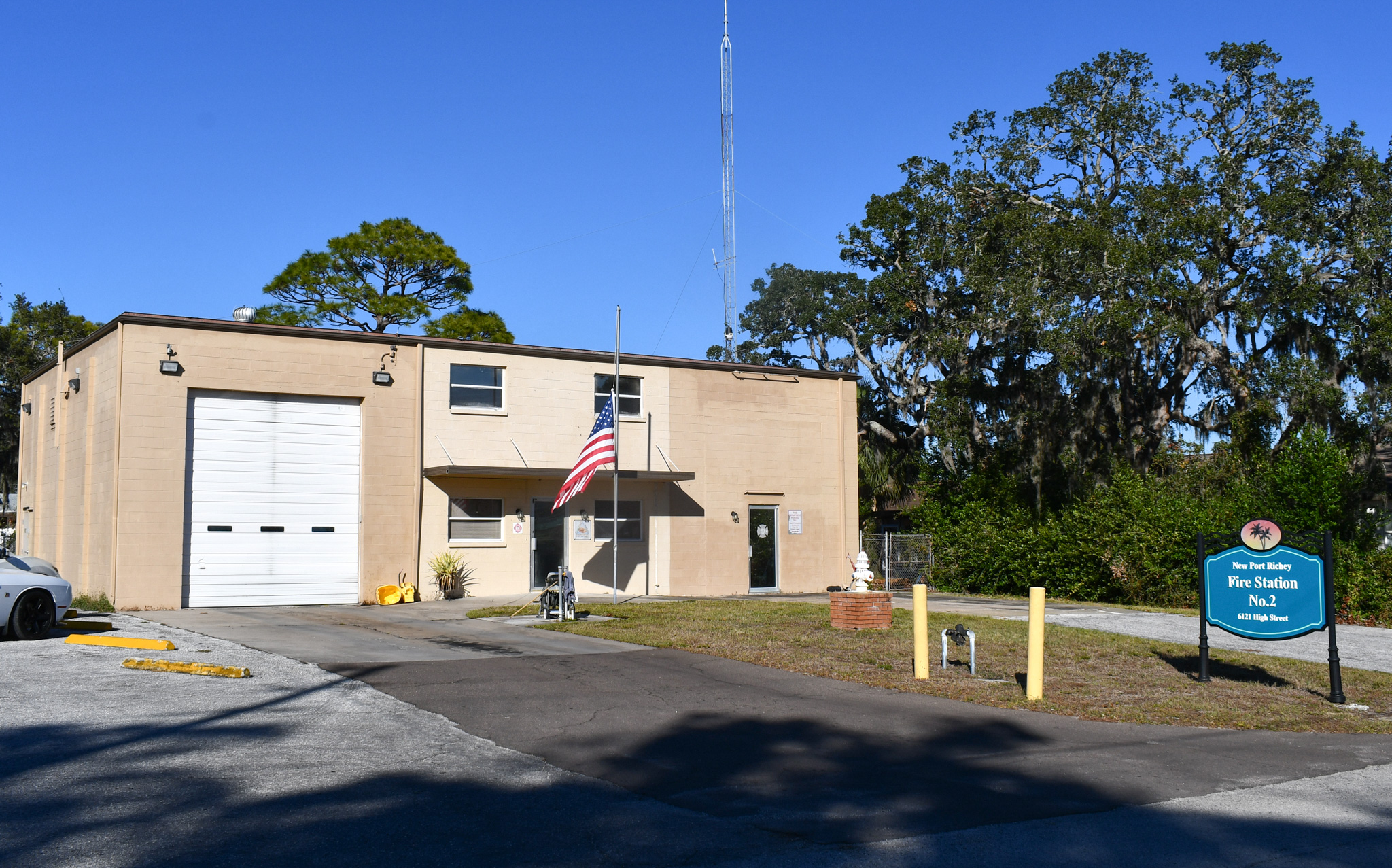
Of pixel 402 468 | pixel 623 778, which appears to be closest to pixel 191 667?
pixel 623 778

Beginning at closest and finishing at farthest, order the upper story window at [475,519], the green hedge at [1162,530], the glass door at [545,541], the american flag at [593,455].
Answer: the american flag at [593,455], the upper story window at [475,519], the green hedge at [1162,530], the glass door at [545,541]

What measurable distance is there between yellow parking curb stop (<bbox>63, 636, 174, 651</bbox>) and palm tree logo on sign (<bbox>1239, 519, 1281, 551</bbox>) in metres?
12.2

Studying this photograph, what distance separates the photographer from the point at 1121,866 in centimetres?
555

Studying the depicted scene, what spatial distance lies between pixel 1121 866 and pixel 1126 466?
84.4ft

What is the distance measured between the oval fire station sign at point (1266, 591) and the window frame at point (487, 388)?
610 inches

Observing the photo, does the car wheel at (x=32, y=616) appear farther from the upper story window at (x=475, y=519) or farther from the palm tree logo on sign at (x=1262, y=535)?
the palm tree logo on sign at (x=1262, y=535)

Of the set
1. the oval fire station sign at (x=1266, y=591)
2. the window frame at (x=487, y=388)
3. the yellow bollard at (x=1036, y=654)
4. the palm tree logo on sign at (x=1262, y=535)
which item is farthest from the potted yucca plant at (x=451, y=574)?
the palm tree logo on sign at (x=1262, y=535)

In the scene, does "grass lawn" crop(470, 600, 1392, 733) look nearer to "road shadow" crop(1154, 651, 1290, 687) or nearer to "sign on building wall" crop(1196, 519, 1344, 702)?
"road shadow" crop(1154, 651, 1290, 687)

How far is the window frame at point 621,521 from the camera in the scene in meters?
25.2

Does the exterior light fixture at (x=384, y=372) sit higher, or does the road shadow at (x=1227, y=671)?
the exterior light fixture at (x=384, y=372)

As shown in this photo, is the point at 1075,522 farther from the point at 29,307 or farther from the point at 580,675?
the point at 29,307

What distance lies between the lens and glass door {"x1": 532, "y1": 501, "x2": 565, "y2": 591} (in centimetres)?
2456

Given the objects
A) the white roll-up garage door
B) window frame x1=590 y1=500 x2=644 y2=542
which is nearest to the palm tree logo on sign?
window frame x1=590 y1=500 x2=644 y2=542

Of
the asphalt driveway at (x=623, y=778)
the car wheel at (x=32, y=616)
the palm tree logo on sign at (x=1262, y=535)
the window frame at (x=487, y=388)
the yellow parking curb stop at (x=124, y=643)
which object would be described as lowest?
the asphalt driveway at (x=623, y=778)
